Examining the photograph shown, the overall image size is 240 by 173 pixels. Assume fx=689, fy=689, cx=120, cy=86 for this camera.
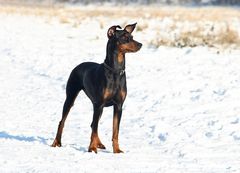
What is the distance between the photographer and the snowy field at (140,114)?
8.25m

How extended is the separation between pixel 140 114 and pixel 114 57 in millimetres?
3503

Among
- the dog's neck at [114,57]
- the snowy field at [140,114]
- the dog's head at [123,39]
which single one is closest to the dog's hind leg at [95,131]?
the snowy field at [140,114]

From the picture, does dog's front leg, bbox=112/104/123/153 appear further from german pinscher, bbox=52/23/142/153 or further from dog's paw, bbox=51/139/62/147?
dog's paw, bbox=51/139/62/147

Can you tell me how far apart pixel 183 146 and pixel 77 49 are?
13.9 meters

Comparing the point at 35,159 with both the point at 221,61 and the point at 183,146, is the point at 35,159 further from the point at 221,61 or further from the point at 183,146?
the point at 221,61

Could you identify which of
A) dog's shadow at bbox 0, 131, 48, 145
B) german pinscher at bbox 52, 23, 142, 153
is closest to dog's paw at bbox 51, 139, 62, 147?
A: dog's shadow at bbox 0, 131, 48, 145

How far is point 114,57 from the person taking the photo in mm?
8805

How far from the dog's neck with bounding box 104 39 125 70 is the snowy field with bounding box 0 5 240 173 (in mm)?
1132

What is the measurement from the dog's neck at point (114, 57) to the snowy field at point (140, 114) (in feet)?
3.71

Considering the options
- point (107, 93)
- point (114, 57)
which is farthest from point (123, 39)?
point (107, 93)

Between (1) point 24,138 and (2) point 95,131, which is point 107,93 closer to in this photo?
(2) point 95,131

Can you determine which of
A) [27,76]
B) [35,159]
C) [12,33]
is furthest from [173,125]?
[12,33]

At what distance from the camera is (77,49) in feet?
75.1

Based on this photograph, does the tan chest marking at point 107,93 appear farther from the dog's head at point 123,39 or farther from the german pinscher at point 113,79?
the dog's head at point 123,39
